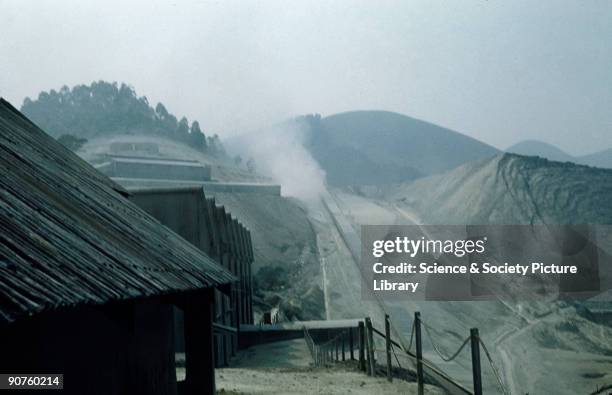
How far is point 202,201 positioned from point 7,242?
16.6m

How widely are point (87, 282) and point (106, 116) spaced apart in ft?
408

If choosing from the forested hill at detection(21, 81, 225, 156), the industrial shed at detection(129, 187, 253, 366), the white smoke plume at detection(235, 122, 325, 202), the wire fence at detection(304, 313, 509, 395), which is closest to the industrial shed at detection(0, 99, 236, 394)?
the wire fence at detection(304, 313, 509, 395)

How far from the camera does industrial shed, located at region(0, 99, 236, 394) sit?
421cm

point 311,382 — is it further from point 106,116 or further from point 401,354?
point 106,116

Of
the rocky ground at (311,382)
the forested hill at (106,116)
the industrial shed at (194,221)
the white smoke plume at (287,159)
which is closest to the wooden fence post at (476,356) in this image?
the rocky ground at (311,382)

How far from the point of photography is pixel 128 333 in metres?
6.92

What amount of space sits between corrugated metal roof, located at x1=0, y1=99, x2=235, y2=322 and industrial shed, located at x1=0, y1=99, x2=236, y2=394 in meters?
0.02

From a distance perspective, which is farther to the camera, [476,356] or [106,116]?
[106,116]

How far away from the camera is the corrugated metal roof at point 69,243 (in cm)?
395

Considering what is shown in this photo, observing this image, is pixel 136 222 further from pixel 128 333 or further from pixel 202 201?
pixel 202 201

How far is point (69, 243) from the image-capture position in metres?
5.11

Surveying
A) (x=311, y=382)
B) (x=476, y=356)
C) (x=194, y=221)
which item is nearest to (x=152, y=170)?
(x=194, y=221)

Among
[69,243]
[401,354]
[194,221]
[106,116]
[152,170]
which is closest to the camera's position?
[69,243]

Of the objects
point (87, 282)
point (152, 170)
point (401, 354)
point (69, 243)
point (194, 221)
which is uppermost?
point (152, 170)
